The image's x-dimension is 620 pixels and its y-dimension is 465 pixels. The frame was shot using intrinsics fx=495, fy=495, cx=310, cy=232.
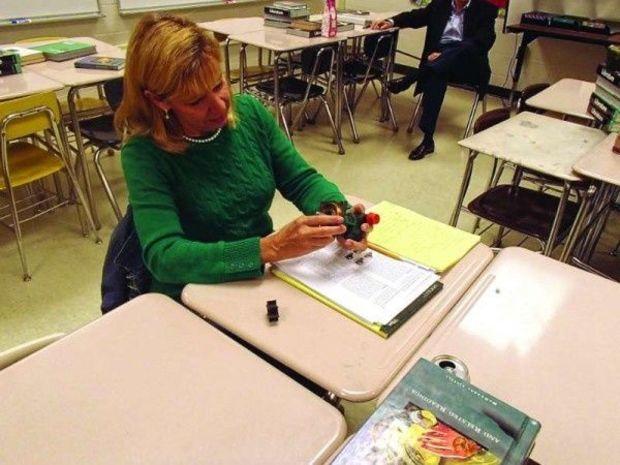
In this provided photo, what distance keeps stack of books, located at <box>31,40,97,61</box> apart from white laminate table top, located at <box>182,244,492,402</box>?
2.14 meters

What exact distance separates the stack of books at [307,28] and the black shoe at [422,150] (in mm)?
990

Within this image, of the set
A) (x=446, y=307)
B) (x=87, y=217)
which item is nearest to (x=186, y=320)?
(x=446, y=307)

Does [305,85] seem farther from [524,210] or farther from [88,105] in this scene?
[524,210]

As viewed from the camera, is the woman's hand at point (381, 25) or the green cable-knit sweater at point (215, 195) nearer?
the green cable-knit sweater at point (215, 195)

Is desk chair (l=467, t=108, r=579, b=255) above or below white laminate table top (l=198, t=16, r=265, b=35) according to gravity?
below

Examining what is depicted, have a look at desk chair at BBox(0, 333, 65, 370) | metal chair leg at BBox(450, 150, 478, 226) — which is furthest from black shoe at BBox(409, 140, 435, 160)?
desk chair at BBox(0, 333, 65, 370)

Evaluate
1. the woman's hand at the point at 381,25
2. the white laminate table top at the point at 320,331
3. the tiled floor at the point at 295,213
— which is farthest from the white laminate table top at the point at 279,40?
the white laminate table top at the point at 320,331

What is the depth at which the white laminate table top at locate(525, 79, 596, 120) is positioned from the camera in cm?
229

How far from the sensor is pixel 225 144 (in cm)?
118

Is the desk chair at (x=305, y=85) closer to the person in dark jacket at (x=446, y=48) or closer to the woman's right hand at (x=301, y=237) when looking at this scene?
the person in dark jacket at (x=446, y=48)

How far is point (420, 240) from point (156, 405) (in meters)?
0.67

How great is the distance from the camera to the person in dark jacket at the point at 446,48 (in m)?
3.54

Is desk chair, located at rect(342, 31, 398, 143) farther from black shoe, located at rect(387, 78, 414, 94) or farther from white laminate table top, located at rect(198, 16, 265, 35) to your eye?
white laminate table top, located at rect(198, 16, 265, 35)

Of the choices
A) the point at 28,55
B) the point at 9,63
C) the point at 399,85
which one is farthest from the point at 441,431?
the point at 399,85
